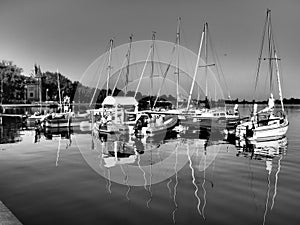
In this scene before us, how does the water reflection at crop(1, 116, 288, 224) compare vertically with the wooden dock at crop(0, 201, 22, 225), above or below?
below

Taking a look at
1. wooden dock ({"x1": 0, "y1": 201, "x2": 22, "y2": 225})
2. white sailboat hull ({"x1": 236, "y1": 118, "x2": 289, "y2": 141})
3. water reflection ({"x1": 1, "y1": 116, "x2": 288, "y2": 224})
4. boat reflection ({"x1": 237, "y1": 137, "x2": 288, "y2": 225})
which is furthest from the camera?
white sailboat hull ({"x1": 236, "y1": 118, "x2": 289, "y2": 141})

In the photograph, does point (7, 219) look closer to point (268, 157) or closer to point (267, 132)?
point (268, 157)

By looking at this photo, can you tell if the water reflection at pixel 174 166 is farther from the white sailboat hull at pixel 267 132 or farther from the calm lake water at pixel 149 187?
the white sailboat hull at pixel 267 132

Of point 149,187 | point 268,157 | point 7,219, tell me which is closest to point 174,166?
point 149,187

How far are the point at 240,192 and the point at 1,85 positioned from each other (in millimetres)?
137216

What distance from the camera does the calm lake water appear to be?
985cm

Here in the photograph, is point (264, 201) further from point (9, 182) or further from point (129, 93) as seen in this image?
point (129, 93)

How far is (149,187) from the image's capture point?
13.2m

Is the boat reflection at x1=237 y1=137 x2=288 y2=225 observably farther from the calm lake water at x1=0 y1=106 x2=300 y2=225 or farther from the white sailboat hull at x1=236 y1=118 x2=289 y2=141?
the white sailboat hull at x1=236 y1=118 x2=289 y2=141

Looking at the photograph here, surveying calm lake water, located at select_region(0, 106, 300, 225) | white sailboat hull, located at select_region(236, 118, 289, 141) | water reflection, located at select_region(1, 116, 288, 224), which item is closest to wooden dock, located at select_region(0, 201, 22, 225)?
calm lake water, located at select_region(0, 106, 300, 225)

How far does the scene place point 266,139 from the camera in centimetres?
3195

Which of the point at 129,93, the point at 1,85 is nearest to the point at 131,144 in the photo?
the point at 129,93

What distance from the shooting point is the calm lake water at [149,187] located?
388 inches

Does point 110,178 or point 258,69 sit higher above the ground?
point 258,69
